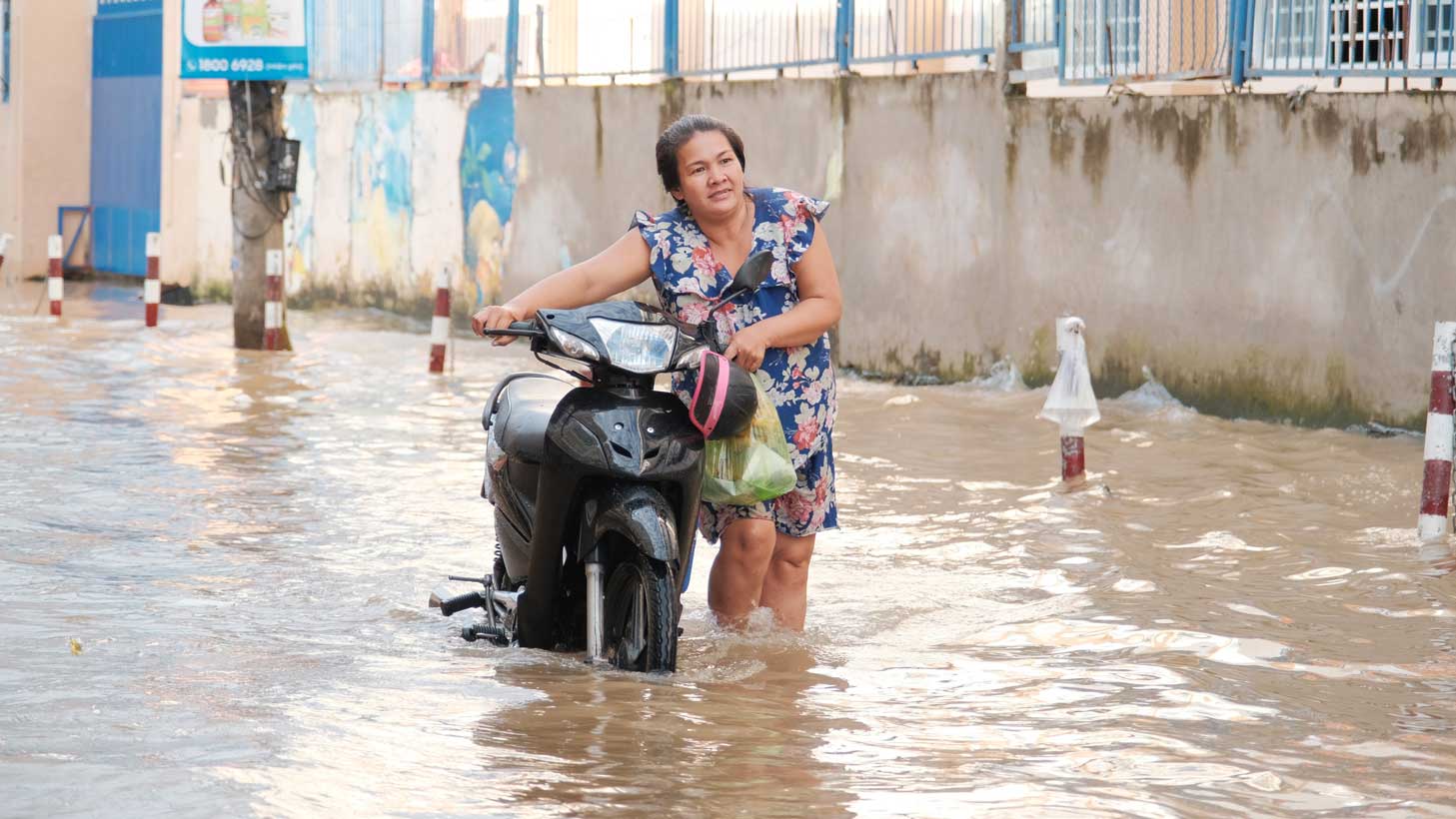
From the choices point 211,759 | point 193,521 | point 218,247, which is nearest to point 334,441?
point 193,521

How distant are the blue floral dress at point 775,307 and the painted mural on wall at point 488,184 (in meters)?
13.2

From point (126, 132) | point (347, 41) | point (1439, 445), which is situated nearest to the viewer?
point (1439, 445)

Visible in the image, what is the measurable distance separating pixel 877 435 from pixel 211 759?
7431mm

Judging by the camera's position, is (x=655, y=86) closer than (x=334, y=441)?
No

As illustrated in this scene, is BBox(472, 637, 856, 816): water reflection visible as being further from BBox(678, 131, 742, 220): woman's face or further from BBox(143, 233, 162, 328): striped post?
BBox(143, 233, 162, 328): striped post

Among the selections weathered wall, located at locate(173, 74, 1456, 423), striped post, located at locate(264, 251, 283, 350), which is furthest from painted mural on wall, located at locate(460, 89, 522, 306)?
striped post, located at locate(264, 251, 283, 350)

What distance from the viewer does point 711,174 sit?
535cm

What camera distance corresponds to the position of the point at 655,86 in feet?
54.7

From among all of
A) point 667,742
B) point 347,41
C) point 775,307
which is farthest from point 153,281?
point 667,742

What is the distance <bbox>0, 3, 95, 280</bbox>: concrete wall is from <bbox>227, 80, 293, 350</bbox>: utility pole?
32.2ft

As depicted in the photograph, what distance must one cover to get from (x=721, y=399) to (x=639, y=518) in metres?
0.35

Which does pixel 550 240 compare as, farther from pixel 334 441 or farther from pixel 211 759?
pixel 211 759

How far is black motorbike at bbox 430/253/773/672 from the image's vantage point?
4.90 meters

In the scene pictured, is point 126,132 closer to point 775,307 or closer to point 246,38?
point 246,38
